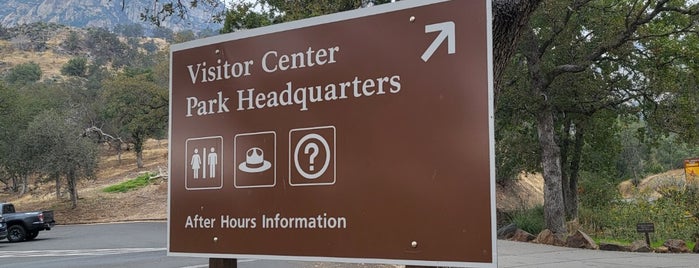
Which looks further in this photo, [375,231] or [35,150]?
[35,150]

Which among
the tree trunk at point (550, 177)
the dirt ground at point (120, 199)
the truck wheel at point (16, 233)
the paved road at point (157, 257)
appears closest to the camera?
the paved road at point (157, 257)

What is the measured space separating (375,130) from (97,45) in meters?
113

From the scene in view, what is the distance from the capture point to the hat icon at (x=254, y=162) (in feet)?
8.45

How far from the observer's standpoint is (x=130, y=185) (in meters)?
39.5

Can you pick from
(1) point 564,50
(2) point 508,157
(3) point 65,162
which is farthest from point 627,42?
(3) point 65,162

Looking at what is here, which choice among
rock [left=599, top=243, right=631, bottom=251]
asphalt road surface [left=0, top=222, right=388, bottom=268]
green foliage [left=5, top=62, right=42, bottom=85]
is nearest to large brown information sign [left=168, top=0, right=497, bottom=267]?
asphalt road surface [left=0, top=222, right=388, bottom=268]

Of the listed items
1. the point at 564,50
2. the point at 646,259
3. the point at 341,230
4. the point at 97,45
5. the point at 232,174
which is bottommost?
the point at 646,259

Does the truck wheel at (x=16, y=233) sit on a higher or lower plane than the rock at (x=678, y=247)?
lower

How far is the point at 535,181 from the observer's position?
1886 inches

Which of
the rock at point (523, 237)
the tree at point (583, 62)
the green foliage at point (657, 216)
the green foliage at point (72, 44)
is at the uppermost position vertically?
the green foliage at point (72, 44)

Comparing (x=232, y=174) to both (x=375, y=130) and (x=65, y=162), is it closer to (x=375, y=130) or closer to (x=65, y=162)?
(x=375, y=130)

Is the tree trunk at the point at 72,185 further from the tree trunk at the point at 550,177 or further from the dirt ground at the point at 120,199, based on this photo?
the tree trunk at the point at 550,177

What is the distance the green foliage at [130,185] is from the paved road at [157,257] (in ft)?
54.0

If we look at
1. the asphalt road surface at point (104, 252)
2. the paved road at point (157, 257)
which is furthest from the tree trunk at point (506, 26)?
the asphalt road surface at point (104, 252)
